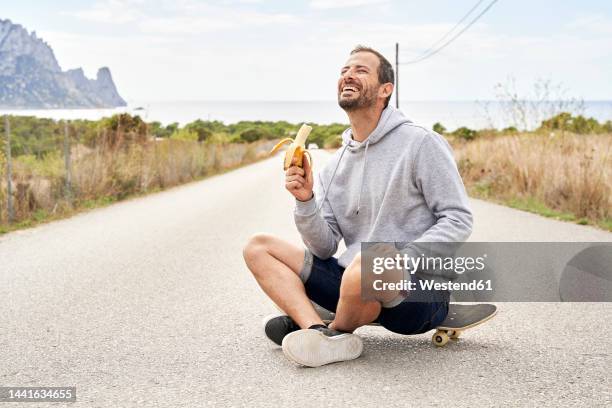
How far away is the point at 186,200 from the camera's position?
16.2 meters

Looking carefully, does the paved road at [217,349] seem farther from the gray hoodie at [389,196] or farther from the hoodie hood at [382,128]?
the hoodie hood at [382,128]

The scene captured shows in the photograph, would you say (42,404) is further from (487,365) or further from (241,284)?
(241,284)

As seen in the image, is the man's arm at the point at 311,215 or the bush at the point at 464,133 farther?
the bush at the point at 464,133

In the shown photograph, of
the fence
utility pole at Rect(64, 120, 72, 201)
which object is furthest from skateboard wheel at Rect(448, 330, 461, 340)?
utility pole at Rect(64, 120, 72, 201)

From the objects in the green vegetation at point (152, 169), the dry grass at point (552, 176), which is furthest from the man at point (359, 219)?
the green vegetation at point (152, 169)

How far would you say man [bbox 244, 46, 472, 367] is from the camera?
393cm

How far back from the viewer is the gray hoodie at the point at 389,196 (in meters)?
3.91

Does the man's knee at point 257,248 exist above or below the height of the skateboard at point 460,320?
above

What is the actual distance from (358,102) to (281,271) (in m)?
1.03

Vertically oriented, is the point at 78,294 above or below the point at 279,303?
below

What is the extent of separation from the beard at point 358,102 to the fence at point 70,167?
8.49 m

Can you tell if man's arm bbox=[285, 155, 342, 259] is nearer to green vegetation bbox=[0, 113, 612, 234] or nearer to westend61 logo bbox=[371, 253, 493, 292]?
westend61 logo bbox=[371, 253, 493, 292]

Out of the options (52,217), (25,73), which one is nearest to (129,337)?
(52,217)

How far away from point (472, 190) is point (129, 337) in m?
13.3
